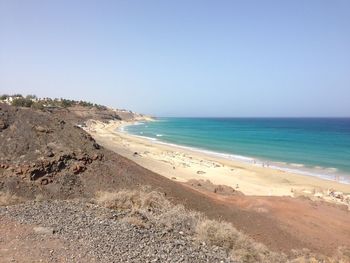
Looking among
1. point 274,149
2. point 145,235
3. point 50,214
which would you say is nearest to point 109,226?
point 145,235

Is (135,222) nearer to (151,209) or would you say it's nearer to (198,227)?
(198,227)

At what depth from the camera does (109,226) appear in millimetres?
10000

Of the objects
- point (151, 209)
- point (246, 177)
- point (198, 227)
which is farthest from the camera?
point (246, 177)

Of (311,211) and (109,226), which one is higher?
(109,226)

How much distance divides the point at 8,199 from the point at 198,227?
20.0 ft

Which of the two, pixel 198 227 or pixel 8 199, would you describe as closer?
pixel 198 227

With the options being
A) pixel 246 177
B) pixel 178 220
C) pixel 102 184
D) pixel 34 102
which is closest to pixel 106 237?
pixel 178 220

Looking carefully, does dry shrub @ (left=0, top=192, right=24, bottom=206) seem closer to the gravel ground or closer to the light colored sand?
the gravel ground

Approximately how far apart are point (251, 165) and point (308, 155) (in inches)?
555

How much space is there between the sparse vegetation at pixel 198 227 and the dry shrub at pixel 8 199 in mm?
2517

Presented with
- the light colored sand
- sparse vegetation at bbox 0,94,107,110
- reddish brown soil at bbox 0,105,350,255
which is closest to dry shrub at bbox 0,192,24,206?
reddish brown soil at bbox 0,105,350,255

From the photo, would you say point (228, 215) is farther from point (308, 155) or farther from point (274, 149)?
point (274, 149)

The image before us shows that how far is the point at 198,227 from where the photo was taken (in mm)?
11297

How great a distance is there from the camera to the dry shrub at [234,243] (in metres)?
10.4
